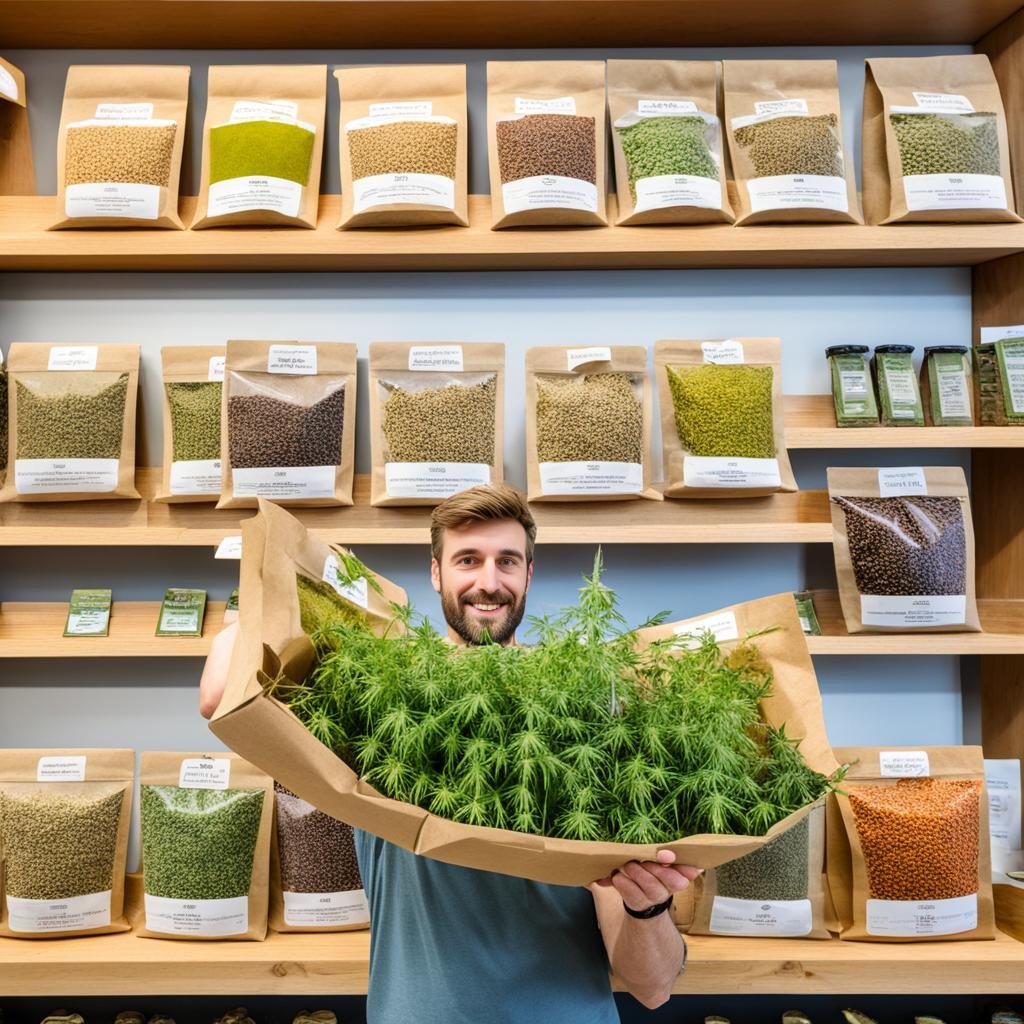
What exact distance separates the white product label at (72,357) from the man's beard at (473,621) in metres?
0.91

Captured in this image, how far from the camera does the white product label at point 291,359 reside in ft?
6.03

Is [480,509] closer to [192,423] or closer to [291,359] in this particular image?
[291,359]

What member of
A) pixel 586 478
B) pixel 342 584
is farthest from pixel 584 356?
pixel 342 584

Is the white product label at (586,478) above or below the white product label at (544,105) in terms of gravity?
below

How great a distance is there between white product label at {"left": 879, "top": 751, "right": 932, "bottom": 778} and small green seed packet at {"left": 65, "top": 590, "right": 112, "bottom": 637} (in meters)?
1.53

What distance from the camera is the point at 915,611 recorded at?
6.04 feet

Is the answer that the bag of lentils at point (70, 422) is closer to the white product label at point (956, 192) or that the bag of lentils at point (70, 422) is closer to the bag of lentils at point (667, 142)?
the bag of lentils at point (667, 142)

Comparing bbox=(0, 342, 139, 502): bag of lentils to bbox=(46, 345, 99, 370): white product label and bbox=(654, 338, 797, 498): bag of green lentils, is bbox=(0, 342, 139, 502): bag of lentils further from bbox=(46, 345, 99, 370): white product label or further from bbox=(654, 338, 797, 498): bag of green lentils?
bbox=(654, 338, 797, 498): bag of green lentils

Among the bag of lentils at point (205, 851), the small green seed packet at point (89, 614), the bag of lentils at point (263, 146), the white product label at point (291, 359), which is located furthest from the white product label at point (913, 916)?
the bag of lentils at point (263, 146)

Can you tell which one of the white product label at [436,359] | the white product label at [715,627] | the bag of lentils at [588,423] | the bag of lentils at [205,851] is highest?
the white product label at [436,359]

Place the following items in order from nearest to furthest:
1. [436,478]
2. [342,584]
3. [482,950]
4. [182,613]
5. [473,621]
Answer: [342,584] → [482,950] → [473,621] → [436,478] → [182,613]

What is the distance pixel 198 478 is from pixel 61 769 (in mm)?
591

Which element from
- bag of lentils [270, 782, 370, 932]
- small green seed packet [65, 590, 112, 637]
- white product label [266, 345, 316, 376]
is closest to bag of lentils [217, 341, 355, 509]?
white product label [266, 345, 316, 376]

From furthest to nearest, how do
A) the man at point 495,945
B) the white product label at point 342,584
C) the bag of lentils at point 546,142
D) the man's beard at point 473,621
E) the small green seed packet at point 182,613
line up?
the small green seed packet at point 182,613 → the bag of lentils at point 546,142 → the man's beard at point 473,621 → the man at point 495,945 → the white product label at point 342,584
